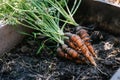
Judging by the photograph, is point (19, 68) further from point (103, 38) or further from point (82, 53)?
point (103, 38)

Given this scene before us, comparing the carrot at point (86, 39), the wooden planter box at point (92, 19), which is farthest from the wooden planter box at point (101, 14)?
the carrot at point (86, 39)

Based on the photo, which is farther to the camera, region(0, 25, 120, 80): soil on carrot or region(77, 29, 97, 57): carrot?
region(77, 29, 97, 57): carrot

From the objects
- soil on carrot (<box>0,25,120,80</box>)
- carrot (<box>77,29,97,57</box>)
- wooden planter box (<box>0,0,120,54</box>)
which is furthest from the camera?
wooden planter box (<box>0,0,120,54</box>)

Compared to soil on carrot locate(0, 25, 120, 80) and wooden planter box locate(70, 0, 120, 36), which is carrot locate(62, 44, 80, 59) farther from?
wooden planter box locate(70, 0, 120, 36)

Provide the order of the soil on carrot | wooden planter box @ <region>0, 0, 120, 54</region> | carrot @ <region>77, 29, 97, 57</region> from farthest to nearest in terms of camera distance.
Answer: wooden planter box @ <region>0, 0, 120, 54</region> → carrot @ <region>77, 29, 97, 57</region> → the soil on carrot

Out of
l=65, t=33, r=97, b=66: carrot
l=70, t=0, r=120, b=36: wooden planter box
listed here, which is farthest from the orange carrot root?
l=70, t=0, r=120, b=36: wooden planter box

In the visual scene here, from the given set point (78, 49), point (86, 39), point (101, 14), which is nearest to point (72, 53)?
point (78, 49)

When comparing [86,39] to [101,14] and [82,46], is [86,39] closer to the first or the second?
[82,46]
